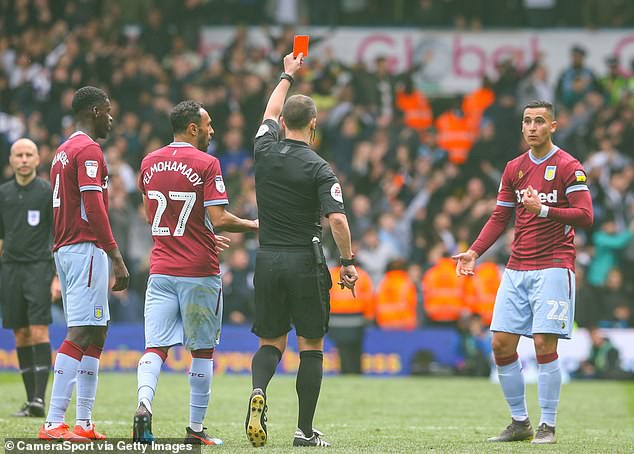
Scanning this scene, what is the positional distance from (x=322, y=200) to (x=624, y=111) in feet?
50.9

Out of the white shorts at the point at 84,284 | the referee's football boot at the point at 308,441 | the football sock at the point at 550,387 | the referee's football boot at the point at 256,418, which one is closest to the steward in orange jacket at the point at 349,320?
the football sock at the point at 550,387

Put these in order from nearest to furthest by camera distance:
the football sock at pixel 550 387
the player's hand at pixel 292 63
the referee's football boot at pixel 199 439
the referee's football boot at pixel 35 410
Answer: the referee's football boot at pixel 199 439 → the player's hand at pixel 292 63 → the football sock at pixel 550 387 → the referee's football boot at pixel 35 410

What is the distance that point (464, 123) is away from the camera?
2345cm

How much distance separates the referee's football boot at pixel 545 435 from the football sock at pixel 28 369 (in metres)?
5.09

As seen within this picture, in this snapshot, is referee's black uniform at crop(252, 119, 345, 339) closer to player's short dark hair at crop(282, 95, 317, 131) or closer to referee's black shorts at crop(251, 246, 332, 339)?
referee's black shorts at crop(251, 246, 332, 339)

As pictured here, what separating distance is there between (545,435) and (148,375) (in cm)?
327

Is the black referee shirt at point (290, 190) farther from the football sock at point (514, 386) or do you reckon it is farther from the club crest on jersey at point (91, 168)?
the football sock at point (514, 386)

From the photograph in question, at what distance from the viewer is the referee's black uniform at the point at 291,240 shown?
29.5 ft

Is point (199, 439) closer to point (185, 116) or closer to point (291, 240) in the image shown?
point (291, 240)

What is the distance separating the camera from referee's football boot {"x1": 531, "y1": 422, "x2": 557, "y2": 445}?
9695mm

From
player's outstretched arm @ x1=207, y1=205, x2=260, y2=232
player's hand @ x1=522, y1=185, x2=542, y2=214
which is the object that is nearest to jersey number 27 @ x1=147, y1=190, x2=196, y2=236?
player's outstretched arm @ x1=207, y1=205, x2=260, y2=232

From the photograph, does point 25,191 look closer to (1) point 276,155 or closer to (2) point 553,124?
(1) point 276,155

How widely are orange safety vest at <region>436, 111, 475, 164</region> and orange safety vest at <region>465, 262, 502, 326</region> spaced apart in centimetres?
438

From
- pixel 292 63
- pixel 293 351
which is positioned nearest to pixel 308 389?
pixel 292 63
